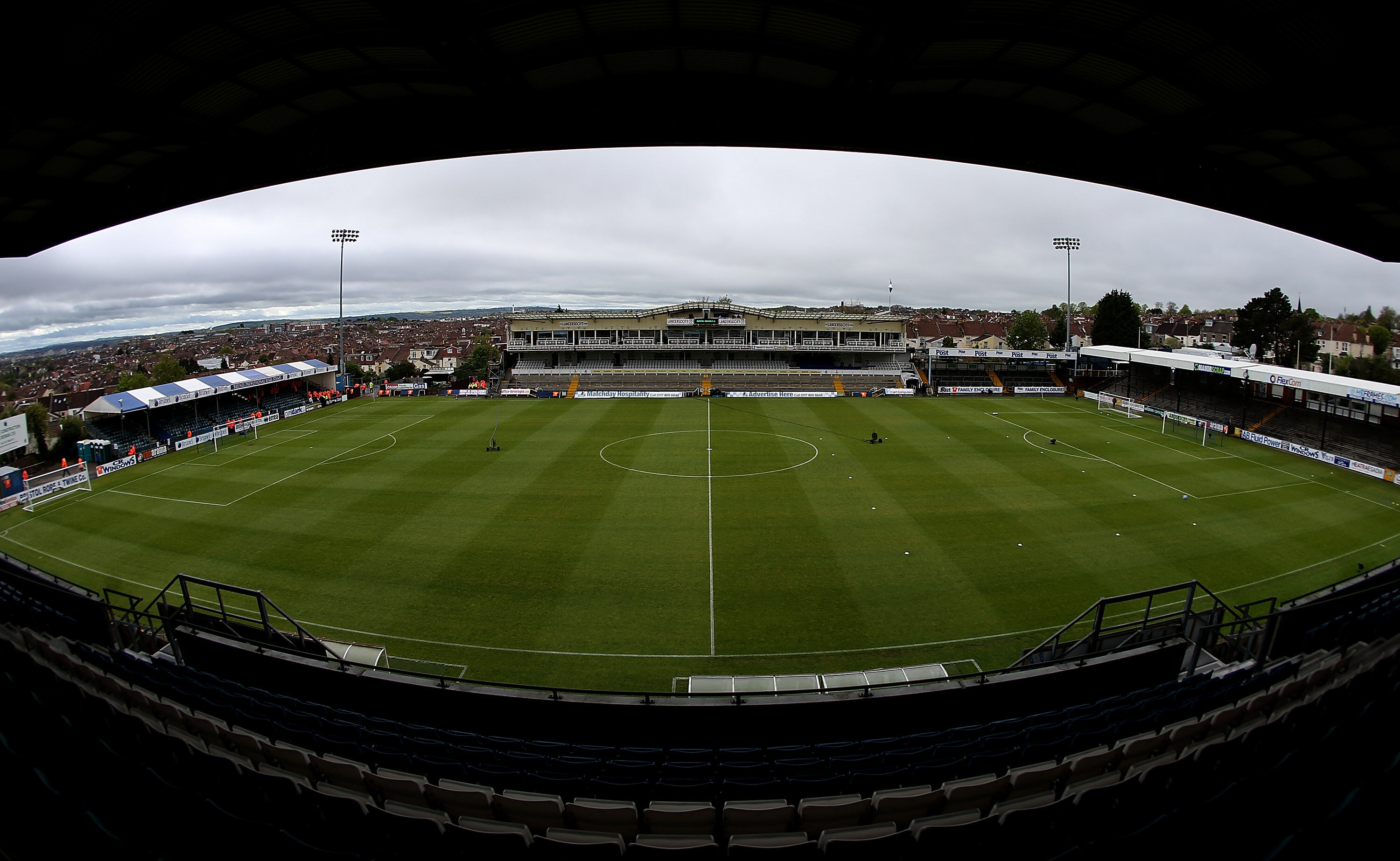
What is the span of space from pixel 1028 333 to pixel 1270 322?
2360 centimetres

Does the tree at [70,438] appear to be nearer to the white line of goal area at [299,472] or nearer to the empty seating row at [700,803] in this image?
the white line of goal area at [299,472]

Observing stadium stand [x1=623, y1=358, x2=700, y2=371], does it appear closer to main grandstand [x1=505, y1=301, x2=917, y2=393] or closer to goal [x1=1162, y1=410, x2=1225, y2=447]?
main grandstand [x1=505, y1=301, x2=917, y2=393]

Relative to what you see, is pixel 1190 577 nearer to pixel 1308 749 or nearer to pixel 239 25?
pixel 1308 749

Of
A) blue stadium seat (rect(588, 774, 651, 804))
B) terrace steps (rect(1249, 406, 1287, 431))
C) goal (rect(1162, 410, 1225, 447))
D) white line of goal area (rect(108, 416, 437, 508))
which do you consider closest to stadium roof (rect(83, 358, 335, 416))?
white line of goal area (rect(108, 416, 437, 508))

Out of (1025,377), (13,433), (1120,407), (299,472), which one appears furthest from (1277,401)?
(13,433)

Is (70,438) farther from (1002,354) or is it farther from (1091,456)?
(1002,354)

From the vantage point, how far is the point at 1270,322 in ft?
200

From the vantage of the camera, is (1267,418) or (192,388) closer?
(1267,418)

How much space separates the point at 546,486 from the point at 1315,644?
77.3 feet

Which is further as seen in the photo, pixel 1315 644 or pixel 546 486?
pixel 546 486

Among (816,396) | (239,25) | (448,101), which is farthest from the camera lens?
(816,396)

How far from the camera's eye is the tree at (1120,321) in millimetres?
69812

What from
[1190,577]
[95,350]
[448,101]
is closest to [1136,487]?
[1190,577]

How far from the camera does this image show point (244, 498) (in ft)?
81.0
